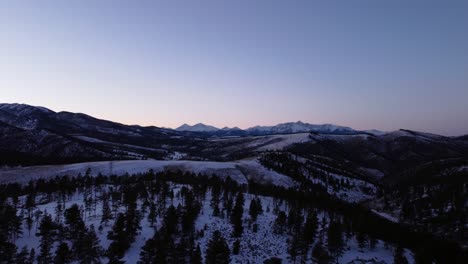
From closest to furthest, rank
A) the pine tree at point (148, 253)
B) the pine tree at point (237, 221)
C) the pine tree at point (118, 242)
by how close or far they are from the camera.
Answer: the pine tree at point (148, 253) → the pine tree at point (118, 242) → the pine tree at point (237, 221)

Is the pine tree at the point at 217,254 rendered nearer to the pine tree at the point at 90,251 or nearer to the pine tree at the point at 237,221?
the pine tree at the point at 237,221

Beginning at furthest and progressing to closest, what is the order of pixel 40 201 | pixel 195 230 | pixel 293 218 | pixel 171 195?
1. pixel 40 201
2. pixel 171 195
3. pixel 293 218
4. pixel 195 230

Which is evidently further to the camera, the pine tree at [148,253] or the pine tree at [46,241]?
the pine tree at [148,253]

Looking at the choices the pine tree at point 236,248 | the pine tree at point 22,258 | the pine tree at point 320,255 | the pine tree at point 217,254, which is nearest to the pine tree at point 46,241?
the pine tree at point 22,258

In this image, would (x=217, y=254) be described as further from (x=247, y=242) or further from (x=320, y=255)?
(x=320, y=255)

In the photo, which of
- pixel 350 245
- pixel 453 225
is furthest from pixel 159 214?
pixel 453 225

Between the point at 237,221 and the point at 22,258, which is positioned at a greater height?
the point at 237,221

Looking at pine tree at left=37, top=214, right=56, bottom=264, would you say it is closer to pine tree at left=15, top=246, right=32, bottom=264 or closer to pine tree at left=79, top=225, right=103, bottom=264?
pine tree at left=15, top=246, right=32, bottom=264

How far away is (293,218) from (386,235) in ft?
130

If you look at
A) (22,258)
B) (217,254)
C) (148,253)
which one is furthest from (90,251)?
(217,254)

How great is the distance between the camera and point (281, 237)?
124875mm

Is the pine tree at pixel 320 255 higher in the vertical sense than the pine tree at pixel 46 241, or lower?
lower

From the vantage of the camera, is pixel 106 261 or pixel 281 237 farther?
pixel 281 237

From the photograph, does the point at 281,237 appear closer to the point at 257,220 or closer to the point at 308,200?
the point at 257,220
